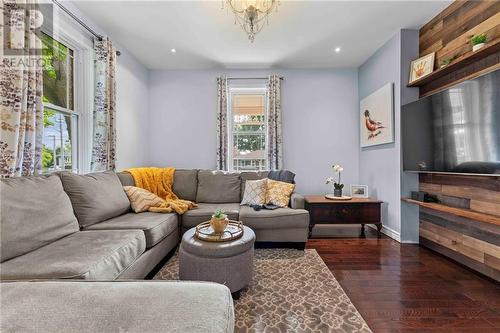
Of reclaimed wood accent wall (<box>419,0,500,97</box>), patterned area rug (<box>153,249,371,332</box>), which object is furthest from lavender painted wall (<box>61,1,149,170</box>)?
reclaimed wood accent wall (<box>419,0,500,97</box>)

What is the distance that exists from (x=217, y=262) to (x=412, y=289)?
162cm

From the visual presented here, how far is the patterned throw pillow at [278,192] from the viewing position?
3.01 metres

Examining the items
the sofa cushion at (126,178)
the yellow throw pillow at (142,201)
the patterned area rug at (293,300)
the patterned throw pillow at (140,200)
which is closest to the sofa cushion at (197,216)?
the yellow throw pillow at (142,201)

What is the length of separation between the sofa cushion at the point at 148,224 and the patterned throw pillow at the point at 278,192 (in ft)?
4.01

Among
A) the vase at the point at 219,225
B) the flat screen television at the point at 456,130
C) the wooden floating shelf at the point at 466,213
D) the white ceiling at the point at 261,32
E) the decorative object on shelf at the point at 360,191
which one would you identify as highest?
the white ceiling at the point at 261,32

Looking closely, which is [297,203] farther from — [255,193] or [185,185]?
[185,185]

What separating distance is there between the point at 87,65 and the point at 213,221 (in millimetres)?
2475

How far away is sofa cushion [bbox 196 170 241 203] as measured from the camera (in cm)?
338

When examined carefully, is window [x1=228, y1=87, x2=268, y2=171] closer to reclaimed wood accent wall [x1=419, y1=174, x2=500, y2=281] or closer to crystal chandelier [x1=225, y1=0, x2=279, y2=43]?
crystal chandelier [x1=225, y1=0, x2=279, y2=43]

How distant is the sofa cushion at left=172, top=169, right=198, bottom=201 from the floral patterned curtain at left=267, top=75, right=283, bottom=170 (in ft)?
4.41

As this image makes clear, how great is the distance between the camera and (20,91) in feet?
5.84

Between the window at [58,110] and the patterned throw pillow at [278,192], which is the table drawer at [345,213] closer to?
the patterned throw pillow at [278,192]

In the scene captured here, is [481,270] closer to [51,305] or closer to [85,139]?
[51,305]

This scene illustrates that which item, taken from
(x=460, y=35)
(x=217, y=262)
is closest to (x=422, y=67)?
(x=460, y=35)
